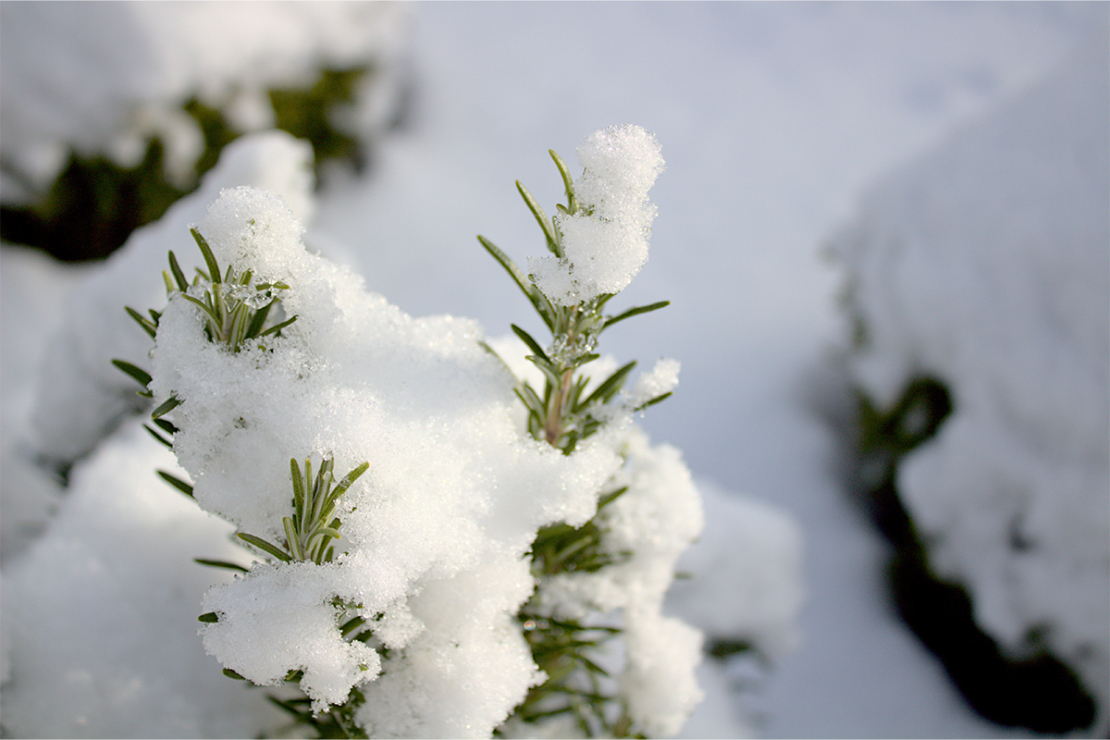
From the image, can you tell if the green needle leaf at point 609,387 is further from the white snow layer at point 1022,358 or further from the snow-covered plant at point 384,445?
the white snow layer at point 1022,358

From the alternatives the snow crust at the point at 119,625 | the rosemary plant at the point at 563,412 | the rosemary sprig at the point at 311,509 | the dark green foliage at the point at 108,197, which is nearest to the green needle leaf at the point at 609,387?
the rosemary plant at the point at 563,412

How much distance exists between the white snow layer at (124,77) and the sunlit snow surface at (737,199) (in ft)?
0.87

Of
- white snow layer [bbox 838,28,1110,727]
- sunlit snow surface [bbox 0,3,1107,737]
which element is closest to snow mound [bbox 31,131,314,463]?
sunlit snow surface [bbox 0,3,1107,737]

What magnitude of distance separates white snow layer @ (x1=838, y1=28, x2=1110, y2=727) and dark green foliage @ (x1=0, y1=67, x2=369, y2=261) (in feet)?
3.96

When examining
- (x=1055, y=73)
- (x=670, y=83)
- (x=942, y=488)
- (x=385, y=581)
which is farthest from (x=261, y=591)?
(x=670, y=83)

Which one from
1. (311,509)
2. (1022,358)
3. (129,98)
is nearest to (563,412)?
(311,509)

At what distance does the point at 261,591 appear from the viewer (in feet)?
0.97

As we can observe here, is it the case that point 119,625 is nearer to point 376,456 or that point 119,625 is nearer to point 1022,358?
point 376,456

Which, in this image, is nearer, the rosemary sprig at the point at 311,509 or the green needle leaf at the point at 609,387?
the rosemary sprig at the point at 311,509

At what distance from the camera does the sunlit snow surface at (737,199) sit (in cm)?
106

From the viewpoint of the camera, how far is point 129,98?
3.73ft

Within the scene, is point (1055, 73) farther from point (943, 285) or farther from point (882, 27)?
point (882, 27)

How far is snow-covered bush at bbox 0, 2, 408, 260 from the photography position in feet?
3.61

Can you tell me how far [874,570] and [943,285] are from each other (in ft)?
1.60
